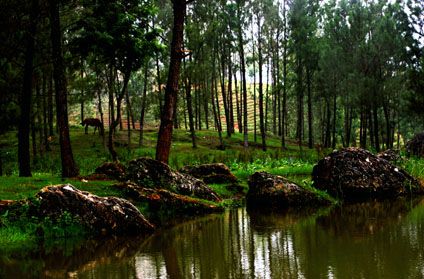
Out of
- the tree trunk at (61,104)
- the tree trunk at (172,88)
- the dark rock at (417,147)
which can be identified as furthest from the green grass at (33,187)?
the dark rock at (417,147)

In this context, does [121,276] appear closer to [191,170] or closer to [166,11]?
[191,170]

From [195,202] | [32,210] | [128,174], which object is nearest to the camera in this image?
[32,210]

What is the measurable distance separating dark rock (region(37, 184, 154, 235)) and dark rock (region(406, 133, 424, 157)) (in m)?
19.4

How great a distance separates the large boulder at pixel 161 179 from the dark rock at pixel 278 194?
1.27 metres

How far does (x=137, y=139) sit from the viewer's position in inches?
1784

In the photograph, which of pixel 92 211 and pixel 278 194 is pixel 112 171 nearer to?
pixel 92 211

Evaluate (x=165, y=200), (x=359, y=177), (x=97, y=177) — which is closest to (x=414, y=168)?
(x=359, y=177)

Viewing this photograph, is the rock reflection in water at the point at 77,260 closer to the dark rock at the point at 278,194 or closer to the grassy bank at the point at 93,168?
the grassy bank at the point at 93,168

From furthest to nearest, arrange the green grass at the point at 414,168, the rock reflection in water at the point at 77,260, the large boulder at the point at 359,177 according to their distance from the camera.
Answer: the green grass at the point at 414,168
the large boulder at the point at 359,177
the rock reflection in water at the point at 77,260

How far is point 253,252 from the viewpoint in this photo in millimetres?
7855

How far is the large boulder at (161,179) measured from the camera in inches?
535

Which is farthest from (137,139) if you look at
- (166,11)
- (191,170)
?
(191,170)

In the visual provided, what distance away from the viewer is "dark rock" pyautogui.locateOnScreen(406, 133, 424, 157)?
83.5ft

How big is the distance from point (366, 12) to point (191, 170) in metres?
32.8
